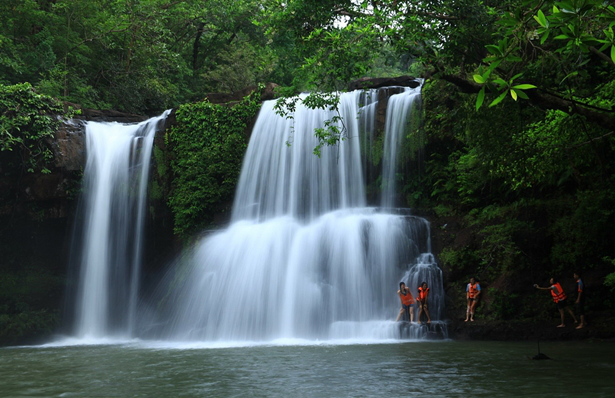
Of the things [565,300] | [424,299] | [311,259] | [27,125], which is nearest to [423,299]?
[424,299]

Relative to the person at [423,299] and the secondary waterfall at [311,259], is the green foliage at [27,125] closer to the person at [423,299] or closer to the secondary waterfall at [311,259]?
the secondary waterfall at [311,259]

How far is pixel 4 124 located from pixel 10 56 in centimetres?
704

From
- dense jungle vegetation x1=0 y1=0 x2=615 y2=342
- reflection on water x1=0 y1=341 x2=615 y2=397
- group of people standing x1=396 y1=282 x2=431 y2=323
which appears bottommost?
Result: reflection on water x1=0 y1=341 x2=615 y2=397

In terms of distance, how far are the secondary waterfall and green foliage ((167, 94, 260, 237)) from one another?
1.44 meters

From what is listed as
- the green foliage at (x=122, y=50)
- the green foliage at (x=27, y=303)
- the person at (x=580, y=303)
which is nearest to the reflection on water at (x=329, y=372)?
the person at (x=580, y=303)

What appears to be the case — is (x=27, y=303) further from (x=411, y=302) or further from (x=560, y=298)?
(x=560, y=298)

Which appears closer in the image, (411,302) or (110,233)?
(411,302)

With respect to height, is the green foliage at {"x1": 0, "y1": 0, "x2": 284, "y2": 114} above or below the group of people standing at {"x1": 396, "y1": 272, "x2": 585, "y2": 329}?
above

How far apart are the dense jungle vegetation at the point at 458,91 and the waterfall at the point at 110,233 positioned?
1.70 meters

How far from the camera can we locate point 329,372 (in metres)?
8.48

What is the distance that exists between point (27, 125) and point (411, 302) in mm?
14662

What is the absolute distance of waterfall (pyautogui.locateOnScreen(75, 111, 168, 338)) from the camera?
2064 cm

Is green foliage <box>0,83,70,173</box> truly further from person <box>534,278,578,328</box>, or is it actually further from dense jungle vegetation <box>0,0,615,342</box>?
person <box>534,278,578,328</box>

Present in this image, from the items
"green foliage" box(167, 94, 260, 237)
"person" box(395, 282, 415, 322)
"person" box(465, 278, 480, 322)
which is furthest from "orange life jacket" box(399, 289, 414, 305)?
"green foliage" box(167, 94, 260, 237)
